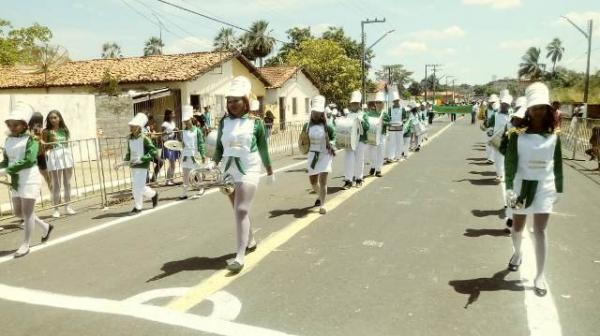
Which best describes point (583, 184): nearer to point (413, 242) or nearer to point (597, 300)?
point (413, 242)

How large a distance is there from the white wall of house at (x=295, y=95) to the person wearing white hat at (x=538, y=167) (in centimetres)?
3197

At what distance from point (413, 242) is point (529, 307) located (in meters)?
2.09

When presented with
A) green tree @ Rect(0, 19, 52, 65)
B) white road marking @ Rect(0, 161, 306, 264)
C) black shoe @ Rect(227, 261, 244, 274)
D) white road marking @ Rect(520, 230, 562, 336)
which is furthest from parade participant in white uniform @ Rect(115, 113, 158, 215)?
green tree @ Rect(0, 19, 52, 65)

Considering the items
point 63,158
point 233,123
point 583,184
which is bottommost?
point 583,184

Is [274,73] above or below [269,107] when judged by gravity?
above

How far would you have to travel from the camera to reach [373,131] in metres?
10.8

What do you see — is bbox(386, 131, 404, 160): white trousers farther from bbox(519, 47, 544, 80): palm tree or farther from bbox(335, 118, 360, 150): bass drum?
bbox(519, 47, 544, 80): palm tree

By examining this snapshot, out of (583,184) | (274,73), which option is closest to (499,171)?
(583,184)

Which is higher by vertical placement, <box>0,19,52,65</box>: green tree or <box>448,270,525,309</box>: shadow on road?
<box>0,19,52,65</box>: green tree

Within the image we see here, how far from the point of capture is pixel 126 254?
5.93 m

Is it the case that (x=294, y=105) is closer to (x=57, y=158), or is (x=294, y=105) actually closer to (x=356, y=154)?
(x=356, y=154)

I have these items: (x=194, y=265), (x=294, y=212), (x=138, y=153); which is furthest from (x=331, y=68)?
(x=194, y=265)

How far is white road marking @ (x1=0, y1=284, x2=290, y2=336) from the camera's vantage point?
3812 millimetres

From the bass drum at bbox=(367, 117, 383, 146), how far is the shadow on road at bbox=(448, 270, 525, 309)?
609 cm
